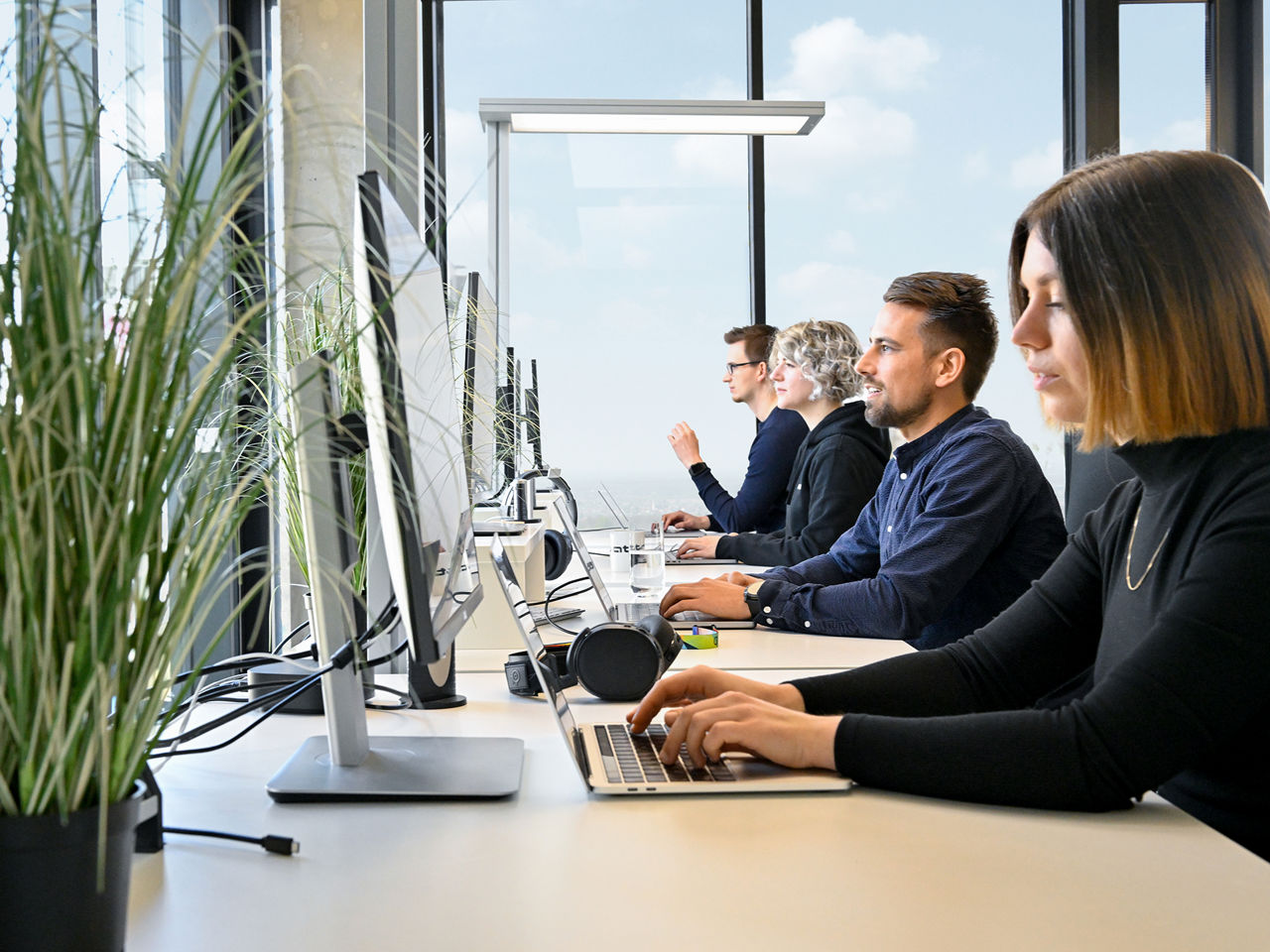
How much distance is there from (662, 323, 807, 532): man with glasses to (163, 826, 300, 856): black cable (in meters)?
3.29

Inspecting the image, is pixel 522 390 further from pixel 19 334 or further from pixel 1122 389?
pixel 19 334

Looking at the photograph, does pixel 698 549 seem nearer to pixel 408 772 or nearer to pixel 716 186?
pixel 408 772

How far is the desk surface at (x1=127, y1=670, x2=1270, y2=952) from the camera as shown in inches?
28.4

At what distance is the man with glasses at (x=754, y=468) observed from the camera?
4.11m

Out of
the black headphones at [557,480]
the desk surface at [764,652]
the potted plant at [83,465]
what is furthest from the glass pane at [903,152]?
the potted plant at [83,465]

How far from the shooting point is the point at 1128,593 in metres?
1.19

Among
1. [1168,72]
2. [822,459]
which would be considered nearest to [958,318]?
[822,459]

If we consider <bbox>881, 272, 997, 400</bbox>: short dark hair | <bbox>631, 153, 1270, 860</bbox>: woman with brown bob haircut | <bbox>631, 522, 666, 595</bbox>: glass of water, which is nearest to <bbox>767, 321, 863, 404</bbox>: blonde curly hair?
<bbox>881, 272, 997, 400</bbox>: short dark hair

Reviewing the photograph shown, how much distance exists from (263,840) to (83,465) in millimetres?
472

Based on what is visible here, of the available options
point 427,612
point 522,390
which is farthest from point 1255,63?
point 427,612

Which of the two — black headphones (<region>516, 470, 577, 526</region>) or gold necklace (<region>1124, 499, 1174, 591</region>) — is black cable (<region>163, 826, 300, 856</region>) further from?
black headphones (<region>516, 470, 577, 526</region>)

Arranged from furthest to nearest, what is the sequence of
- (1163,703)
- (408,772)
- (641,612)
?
(641,612)
(408,772)
(1163,703)

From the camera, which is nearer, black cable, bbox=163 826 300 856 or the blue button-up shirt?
black cable, bbox=163 826 300 856

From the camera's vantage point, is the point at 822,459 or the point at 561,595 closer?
the point at 561,595
